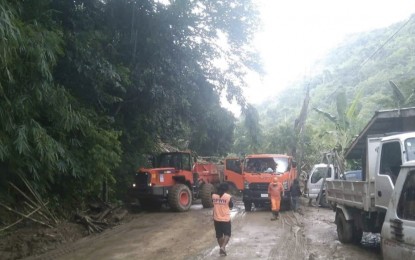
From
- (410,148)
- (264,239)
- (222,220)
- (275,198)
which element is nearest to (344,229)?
(264,239)

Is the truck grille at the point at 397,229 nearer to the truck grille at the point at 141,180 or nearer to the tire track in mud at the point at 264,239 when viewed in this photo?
the tire track in mud at the point at 264,239

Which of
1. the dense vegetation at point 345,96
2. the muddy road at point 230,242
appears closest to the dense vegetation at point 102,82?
the muddy road at point 230,242

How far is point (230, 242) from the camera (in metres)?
10.1

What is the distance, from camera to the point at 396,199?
544cm

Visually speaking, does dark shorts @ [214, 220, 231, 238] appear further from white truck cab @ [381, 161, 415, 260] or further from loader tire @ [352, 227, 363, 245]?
white truck cab @ [381, 161, 415, 260]

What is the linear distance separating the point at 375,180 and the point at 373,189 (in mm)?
232

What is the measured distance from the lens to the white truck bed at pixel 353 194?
7531 millimetres

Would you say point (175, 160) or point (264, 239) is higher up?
point (175, 160)

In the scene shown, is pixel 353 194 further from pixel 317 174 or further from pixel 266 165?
pixel 317 174

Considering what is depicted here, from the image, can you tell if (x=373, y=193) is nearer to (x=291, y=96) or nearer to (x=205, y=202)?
(x=205, y=202)

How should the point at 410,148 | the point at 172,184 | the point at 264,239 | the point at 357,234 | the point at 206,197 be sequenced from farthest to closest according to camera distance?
the point at 206,197 < the point at 172,184 < the point at 264,239 < the point at 357,234 < the point at 410,148

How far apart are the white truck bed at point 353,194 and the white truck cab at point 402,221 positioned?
1972 mm

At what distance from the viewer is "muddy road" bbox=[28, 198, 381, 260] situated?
29.1ft

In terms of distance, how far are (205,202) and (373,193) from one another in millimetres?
11583
